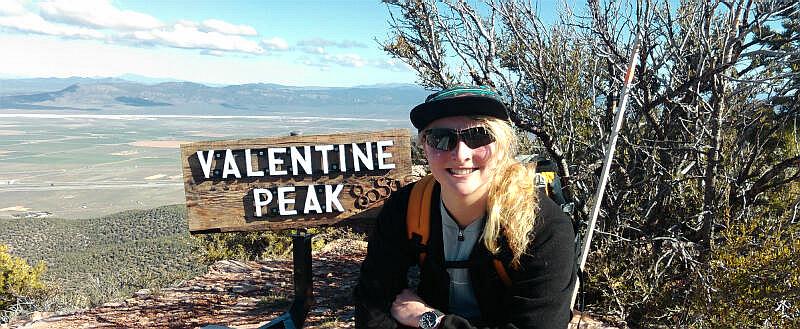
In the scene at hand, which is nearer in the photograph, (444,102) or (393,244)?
(444,102)

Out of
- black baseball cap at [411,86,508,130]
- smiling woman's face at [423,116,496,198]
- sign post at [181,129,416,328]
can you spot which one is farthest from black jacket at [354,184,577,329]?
sign post at [181,129,416,328]

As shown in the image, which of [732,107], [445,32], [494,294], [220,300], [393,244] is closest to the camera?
[494,294]

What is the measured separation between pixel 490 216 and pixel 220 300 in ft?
11.3

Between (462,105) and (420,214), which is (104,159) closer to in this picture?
(420,214)

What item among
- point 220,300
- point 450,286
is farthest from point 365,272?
point 220,300

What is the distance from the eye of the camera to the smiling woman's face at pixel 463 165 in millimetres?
1902

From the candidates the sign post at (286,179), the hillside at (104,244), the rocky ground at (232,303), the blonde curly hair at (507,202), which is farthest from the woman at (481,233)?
the hillside at (104,244)

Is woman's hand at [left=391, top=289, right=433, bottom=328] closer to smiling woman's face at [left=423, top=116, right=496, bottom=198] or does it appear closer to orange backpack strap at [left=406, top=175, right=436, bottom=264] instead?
orange backpack strap at [left=406, top=175, right=436, bottom=264]

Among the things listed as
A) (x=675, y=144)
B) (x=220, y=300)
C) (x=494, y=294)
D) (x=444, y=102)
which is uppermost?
(x=444, y=102)

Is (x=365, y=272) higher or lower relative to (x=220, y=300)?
higher

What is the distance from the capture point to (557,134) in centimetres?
389

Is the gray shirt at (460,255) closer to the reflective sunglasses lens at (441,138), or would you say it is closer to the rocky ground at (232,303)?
the reflective sunglasses lens at (441,138)

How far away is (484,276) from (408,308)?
31 cm

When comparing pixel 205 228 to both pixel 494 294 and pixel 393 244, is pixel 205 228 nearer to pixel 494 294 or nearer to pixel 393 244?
pixel 393 244
